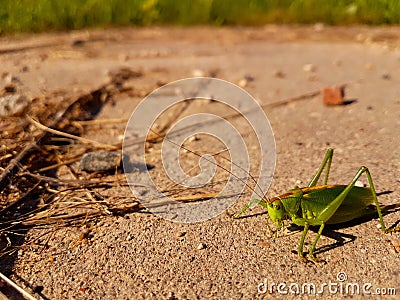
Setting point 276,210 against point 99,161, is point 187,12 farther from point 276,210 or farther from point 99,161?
point 276,210

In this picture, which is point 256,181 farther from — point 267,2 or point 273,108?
point 267,2

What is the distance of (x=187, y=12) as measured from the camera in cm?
452

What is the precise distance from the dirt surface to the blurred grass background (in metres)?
0.16

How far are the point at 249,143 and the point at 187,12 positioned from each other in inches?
100

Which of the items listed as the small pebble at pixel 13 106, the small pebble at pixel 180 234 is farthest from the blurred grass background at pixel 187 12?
the small pebble at pixel 180 234

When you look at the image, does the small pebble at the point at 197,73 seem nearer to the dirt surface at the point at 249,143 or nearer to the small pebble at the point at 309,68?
the dirt surface at the point at 249,143

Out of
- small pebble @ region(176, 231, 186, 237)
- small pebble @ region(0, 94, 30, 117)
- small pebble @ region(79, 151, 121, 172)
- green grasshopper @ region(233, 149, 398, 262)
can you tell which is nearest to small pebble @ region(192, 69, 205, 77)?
small pebble @ region(0, 94, 30, 117)

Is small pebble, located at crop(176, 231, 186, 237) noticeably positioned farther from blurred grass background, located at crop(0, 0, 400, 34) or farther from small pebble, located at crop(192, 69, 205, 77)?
blurred grass background, located at crop(0, 0, 400, 34)

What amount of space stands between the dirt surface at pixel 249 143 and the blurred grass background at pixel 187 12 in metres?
0.16

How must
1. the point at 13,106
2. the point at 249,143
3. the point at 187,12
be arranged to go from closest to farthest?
the point at 249,143
the point at 13,106
the point at 187,12

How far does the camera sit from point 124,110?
2805 mm

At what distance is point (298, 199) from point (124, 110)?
1580 millimetres

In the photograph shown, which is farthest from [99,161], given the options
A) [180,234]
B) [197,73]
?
[197,73]

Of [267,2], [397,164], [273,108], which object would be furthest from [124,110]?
[267,2]
